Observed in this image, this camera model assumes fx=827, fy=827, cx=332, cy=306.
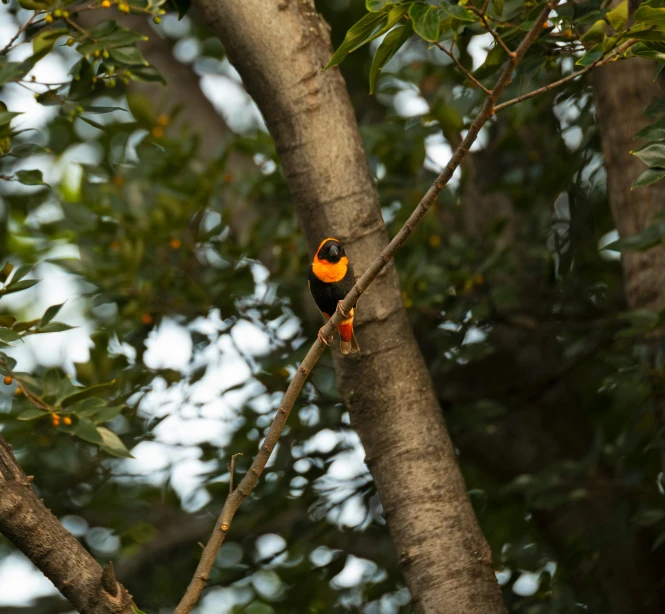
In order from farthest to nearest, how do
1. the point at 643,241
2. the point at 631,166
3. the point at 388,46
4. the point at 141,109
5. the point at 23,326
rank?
the point at 141,109
the point at 631,166
the point at 643,241
the point at 23,326
the point at 388,46

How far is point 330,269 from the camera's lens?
2.72 m

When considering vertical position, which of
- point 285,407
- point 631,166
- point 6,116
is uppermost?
point 631,166

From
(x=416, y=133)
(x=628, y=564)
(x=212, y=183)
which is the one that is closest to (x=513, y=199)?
(x=416, y=133)

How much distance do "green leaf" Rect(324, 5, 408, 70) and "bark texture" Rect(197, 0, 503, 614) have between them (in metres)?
0.70

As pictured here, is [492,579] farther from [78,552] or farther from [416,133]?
[416,133]

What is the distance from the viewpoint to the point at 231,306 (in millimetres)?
3629

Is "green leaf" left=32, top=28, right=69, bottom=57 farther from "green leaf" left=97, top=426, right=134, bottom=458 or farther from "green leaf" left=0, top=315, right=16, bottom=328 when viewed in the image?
"green leaf" left=97, top=426, right=134, bottom=458

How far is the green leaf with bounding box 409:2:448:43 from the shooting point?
165cm

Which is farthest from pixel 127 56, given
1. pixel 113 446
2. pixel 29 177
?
pixel 113 446

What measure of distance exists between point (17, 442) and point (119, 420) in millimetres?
447

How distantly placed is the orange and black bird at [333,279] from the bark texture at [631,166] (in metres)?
1.08

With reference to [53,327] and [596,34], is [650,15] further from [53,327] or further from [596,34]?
[53,327]

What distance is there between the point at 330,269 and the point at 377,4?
1.12 metres

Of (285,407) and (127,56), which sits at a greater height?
(127,56)
